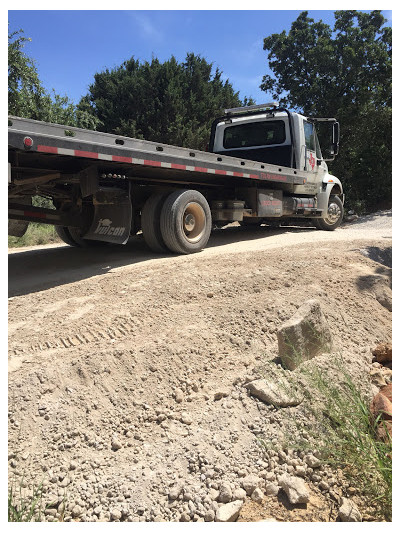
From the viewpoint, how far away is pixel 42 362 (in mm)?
3152

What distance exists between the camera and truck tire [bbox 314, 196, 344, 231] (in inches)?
391

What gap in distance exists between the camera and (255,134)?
29.5 feet

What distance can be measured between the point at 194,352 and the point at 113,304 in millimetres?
1066

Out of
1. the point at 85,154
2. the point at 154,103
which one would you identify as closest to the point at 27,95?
the point at 154,103

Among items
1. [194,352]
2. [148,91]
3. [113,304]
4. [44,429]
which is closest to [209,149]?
[113,304]

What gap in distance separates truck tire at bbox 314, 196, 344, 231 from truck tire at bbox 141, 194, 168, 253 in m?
5.16

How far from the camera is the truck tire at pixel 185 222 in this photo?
582 centimetres

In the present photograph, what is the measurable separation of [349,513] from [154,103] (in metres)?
19.5

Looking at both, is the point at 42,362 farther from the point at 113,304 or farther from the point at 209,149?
the point at 209,149

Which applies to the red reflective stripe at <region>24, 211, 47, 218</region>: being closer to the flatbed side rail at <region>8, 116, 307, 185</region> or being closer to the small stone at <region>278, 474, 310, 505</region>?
the flatbed side rail at <region>8, 116, 307, 185</region>

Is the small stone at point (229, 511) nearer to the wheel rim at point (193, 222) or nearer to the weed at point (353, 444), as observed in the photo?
the weed at point (353, 444)

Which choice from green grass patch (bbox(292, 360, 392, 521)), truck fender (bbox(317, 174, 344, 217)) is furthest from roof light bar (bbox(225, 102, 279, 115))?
green grass patch (bbox(292, 360, 392, 521))

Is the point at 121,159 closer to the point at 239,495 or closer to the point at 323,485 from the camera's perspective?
the point at 239,495

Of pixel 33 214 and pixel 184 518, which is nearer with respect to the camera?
pixel 184 518
